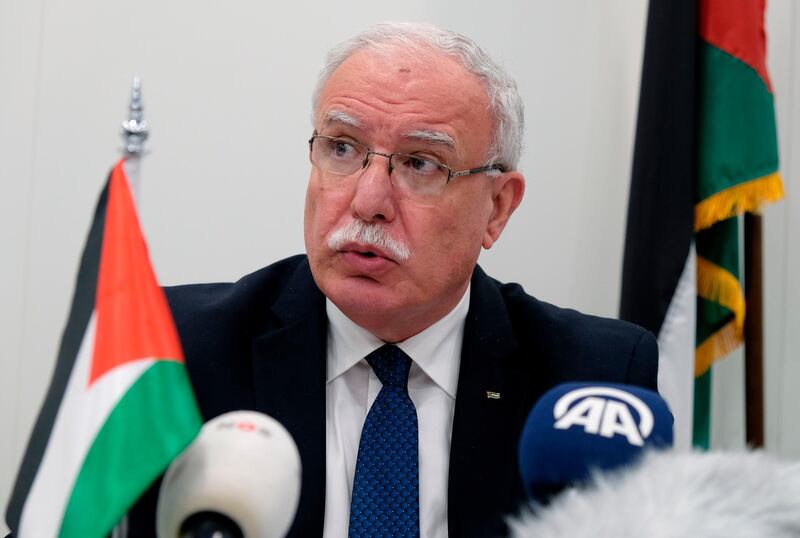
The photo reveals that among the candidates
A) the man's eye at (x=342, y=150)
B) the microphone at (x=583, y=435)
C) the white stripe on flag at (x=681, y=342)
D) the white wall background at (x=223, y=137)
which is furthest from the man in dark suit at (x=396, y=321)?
the white wall background at (x=223, y=137)

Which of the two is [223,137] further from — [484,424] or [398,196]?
[484,424]

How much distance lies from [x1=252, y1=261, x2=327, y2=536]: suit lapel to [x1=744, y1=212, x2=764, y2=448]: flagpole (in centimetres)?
153

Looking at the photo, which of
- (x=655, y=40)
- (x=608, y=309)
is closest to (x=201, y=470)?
(x=655, y=40)

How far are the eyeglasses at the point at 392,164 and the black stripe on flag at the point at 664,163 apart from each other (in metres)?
1.12

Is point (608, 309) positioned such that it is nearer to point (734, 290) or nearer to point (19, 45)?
point (734, 290)

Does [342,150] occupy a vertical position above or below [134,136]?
above

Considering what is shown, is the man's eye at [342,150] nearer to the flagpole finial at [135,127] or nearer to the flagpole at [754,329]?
the flagpole finial at [135,127]

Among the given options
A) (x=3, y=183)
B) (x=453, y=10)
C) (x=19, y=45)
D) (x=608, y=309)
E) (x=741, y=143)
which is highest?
(x=453, y=10)

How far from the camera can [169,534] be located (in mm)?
1000

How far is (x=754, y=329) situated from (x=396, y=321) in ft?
4.91

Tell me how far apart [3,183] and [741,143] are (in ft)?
7.01

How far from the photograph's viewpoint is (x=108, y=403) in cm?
117

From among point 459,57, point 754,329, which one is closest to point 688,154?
point 754,329

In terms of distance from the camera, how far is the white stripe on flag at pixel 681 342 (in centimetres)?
299
